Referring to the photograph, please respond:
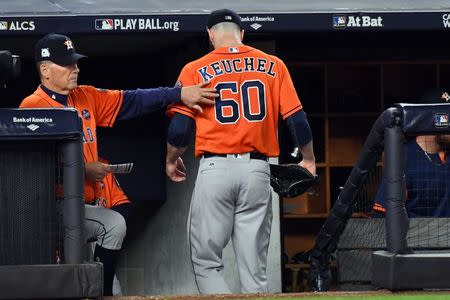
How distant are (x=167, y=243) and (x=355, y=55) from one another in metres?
2.38

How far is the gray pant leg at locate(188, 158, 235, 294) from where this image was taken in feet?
26.0

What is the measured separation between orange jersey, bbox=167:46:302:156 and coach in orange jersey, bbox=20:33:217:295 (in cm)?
11

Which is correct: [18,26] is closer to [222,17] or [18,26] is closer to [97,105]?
[97,105]

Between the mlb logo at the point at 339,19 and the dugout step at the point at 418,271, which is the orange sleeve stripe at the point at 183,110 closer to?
the dugout step at the point at 418,271

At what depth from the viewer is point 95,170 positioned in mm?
7730

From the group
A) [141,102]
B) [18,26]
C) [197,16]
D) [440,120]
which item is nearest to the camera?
[440,120]

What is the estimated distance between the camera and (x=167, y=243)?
12.5 meters

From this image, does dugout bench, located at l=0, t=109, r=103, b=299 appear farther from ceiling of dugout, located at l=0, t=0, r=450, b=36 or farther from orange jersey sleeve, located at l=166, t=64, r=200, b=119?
ceiling of dugout, located at l=0, t=0, r=450, b=36

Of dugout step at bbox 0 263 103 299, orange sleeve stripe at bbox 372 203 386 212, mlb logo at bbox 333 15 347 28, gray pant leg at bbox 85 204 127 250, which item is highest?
mlb logo at bbox 333 15 347 28

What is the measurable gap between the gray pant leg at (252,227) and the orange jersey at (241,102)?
0.51ft

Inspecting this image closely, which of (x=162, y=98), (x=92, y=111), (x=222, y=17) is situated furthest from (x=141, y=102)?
(x=222, y=17)

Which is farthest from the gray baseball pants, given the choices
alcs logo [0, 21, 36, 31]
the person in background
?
alcs logo [0, 21, 36, 31]

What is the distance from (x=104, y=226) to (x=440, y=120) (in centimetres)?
200

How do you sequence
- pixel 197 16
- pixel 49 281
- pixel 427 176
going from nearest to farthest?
pixel 49 281 < pixel 427 176 < pixel 197 16
